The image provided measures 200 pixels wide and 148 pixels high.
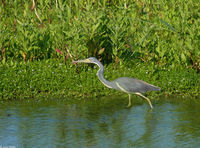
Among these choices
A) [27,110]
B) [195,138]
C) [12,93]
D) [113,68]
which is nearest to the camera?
A: [195,138]

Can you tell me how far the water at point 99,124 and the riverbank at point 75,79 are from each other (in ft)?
1.48

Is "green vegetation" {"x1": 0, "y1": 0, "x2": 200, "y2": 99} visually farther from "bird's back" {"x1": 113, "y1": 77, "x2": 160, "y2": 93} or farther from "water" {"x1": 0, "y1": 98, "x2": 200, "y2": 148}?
"bird's back" {"x1": 113, "y1": 77, "x2": 160, "y2": 93}

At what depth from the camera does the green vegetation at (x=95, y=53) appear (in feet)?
38.8

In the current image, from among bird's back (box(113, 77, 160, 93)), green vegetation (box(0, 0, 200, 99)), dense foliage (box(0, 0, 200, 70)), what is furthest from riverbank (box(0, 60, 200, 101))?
bird's back (box(113, 77, 160, 93))

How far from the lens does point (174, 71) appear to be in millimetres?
12250

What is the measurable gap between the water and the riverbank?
1.48 ft

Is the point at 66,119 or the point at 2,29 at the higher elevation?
the point at 2,29

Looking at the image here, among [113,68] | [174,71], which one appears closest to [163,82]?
[174,71]

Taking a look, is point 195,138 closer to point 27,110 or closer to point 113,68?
point 27,110

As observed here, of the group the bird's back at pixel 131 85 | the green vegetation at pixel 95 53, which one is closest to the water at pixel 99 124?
the bird's back at pixel 131 85

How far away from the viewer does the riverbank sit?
11.6m

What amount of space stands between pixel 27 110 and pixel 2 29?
10.7 feet

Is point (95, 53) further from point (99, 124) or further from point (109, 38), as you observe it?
point (99, 124)

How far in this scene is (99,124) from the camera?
9.27 m
